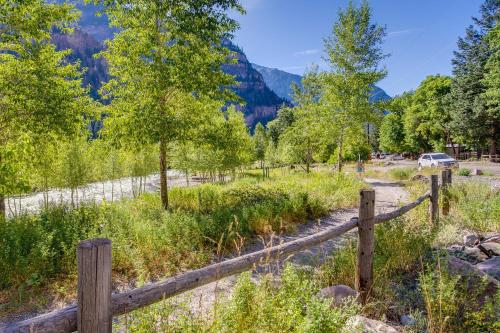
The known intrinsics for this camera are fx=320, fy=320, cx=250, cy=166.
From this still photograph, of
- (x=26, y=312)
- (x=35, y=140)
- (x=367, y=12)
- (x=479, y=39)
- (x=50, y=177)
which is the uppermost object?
(x=479, y=39)

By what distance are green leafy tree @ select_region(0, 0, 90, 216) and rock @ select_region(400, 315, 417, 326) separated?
28.6 ft

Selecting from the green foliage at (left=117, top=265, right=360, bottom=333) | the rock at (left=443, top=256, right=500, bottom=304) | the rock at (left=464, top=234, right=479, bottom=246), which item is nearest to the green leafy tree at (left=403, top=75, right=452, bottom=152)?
the rock at (left=464, top=234, right=479, bottom=246)

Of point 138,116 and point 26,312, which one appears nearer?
point 26,312

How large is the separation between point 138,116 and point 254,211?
13.8 feet

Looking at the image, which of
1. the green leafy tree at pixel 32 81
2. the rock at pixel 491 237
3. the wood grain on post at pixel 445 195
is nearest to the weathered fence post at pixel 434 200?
the rock at pixel 491 237

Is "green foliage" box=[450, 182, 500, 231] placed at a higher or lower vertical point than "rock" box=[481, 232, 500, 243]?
higher

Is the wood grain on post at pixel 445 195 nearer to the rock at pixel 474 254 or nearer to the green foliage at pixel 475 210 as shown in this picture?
the green foliage at pixel 475 210

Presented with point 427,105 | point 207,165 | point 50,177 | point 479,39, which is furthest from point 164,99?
point 427,105

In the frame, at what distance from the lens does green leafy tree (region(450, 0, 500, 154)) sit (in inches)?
1345

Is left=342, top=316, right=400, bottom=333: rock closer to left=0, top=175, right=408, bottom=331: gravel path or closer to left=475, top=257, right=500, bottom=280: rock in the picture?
left=0, top=175, right=408, bottom=331: gravel path

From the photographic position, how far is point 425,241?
6.21 metres

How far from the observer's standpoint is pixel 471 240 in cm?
718

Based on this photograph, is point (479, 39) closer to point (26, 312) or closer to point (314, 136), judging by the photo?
point (314, 136)

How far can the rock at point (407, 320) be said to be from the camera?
12.5 feet
